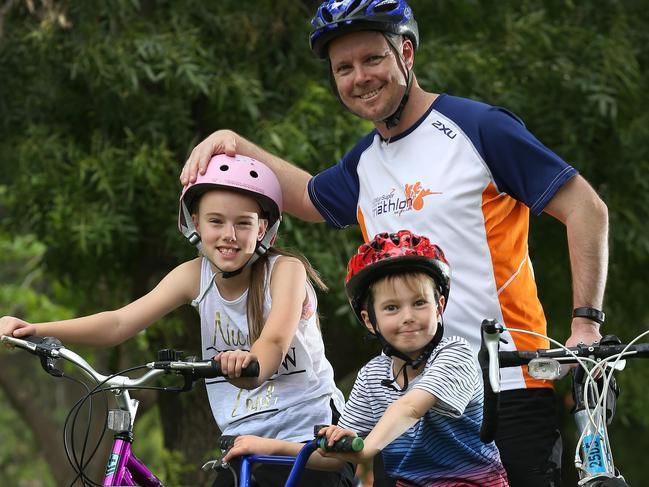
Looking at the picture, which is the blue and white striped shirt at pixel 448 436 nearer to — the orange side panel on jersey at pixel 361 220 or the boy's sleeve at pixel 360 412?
the boy's sleeve at pixel 360 412

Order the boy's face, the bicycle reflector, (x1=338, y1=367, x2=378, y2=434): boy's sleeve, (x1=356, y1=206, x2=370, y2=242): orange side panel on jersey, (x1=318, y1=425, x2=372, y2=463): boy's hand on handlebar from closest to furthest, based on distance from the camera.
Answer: the bicycle reflector, (x1=318, y1=425, x2=372, y2=463): boy's hand on handlebar, the boy's face, (x1=338, y1=367, x2=378, y2=434): boy's sleeve, (x1=356, y1=206, x2=370, y2=242): orange side panel on jersey

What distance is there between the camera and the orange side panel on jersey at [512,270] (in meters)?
4.65

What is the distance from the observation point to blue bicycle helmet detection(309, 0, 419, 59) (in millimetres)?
5008

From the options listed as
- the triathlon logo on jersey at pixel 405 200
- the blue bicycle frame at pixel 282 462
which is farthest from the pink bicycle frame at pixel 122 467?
the triathlon logo on jersey at pixel 405 200

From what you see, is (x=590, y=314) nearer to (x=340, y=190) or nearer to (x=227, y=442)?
(x=340, y=190)

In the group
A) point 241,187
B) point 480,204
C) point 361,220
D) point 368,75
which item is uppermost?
point 368,75

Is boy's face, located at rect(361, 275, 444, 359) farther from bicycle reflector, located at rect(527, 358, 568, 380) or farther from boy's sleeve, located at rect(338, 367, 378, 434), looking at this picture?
bicycle reflector, located at rect(527, 358, 568, 380)

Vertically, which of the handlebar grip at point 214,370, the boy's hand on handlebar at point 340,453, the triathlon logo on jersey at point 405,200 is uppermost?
the triathlon logo on jersey at point 405,200

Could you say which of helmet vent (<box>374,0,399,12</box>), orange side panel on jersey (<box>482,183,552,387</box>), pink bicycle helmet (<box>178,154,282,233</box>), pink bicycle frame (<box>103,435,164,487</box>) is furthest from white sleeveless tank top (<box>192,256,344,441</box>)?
helmet vent (<box>374,0,399,12</box>)

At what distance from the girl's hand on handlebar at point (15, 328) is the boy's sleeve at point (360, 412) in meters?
1.38

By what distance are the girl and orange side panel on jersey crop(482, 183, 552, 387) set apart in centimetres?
90

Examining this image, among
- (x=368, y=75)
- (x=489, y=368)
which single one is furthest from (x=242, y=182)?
(x=489, y=368)

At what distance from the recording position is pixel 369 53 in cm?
508

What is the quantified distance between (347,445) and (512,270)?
108 centimetres
